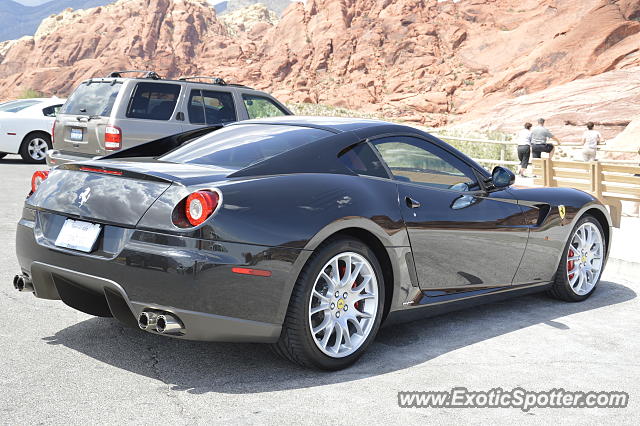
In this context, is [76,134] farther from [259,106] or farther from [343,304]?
[343,304]

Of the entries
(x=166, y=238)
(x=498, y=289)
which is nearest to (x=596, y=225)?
(x=498, y=289)

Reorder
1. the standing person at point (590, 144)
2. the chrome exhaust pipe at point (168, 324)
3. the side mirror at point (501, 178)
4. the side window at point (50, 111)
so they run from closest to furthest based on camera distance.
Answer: the chrome exhaust pipe at point (168, 324) < the side mirror at point (501, 178) < the side window at point (50, 111) < the standing person at point (590, 144)

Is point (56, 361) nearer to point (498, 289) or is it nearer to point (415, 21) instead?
point (498, 289)

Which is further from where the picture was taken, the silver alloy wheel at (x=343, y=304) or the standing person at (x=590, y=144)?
the standing person at (x=590, y=144)

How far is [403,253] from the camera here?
4.70 meters

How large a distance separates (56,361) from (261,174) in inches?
60.3

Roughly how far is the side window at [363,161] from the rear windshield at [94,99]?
24.3ft

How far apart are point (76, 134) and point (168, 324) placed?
28.0ft

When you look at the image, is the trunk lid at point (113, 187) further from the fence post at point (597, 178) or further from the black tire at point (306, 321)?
the fence post at point (597, 178)

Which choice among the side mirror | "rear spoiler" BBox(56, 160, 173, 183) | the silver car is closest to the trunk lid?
"rear spoiler" BBox(56, 160, 173, 183)

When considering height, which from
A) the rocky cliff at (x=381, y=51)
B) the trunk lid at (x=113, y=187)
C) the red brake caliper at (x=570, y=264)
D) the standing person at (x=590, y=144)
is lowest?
the red brake caliper at (x=570, y=264)

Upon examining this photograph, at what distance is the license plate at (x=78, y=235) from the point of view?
4133 mm

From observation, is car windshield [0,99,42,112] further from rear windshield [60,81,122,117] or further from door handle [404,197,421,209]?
door handle [404,197,421,209]

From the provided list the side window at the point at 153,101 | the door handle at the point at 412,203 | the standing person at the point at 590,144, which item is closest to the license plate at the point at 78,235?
the door handle at the point at 412,203
